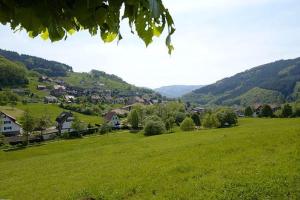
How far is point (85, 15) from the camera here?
315cm

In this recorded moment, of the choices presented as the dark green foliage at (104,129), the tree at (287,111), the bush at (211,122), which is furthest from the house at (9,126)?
the tree at (287,111)

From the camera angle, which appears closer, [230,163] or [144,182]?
[144,182]

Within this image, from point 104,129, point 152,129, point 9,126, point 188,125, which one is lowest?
point 152,129

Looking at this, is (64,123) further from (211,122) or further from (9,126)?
(211,122)

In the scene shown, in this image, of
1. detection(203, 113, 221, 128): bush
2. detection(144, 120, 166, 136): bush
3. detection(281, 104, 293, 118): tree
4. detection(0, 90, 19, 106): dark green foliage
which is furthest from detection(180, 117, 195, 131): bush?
detection(0, 90, 19, 106): dark green foliage

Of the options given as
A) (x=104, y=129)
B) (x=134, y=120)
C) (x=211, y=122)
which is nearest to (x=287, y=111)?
(x=211, y=122)

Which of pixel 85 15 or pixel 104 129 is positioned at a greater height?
pixel 104 129

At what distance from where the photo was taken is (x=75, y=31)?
Result: 4.07 m

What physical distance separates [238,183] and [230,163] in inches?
260

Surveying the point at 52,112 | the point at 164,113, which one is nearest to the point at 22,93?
the point at 52,112

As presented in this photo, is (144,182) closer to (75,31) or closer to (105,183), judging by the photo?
(105,183)

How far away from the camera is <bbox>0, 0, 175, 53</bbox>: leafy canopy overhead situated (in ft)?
9.72

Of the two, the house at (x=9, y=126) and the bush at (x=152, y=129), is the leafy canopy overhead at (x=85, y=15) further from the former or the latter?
the house at (x=9, y=126)

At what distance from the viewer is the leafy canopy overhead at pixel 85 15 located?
2964 mm
